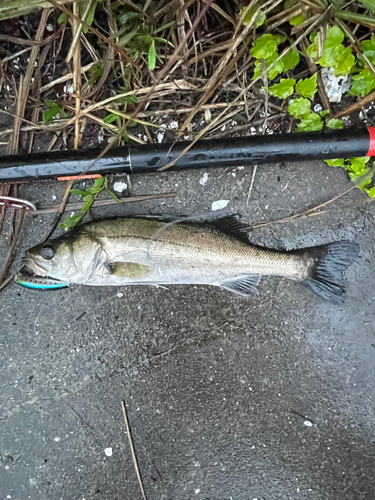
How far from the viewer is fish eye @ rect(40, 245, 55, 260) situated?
2180 mm

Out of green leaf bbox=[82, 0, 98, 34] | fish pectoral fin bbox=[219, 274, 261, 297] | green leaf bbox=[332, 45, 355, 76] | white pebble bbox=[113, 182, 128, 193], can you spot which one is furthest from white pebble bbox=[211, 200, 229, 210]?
green leaf bbox=[82, 0, 98, 34]

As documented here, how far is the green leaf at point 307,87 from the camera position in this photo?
2.12m

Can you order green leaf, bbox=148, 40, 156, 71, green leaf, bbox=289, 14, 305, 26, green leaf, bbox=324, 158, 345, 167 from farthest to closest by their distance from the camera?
green leaf, bbox=324, 158, 345, 167 < green leaf, bbox=289, 14, 305, 26 < green leaf, bbox=148, 40, 156, 71

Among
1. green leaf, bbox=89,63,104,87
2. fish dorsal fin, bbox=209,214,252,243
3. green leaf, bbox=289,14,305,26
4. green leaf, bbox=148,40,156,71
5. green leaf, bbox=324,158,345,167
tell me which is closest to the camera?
green leaf, bbox=148,40,156,71

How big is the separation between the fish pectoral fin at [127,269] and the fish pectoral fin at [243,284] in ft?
1.83

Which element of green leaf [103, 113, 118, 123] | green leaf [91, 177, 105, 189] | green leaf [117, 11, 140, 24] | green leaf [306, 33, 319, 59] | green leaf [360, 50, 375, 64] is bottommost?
green leaf [91, 177, 105, 189]

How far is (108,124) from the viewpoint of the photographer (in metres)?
2.20

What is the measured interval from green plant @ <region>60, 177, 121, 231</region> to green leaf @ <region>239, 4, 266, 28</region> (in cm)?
130

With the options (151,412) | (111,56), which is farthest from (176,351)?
(111,56)

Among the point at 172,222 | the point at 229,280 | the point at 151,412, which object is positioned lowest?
the point at 151,412

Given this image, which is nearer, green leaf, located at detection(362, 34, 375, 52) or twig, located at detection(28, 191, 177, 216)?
green leaf, located at detection(362, 34, 375, 52)

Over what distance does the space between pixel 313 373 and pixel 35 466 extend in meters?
2.17

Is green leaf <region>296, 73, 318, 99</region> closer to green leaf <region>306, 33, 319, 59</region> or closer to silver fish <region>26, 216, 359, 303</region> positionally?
green leaf <region>306, 33, 319, 59</region>

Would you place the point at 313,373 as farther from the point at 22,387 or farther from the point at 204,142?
the point at 22,387
